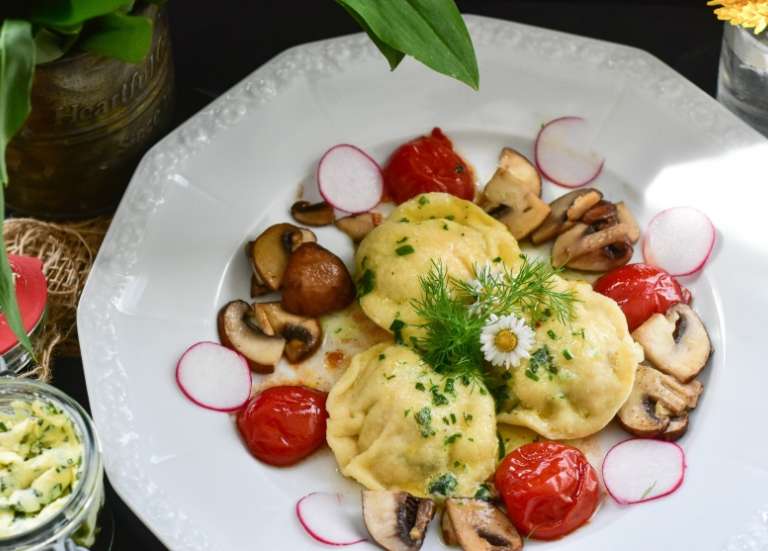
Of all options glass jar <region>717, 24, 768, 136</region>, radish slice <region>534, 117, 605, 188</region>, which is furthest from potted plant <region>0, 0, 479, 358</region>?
glass jar <region>717, 24, 768, 136</region>

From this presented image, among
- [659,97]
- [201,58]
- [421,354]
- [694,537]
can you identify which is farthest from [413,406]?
[201,58]

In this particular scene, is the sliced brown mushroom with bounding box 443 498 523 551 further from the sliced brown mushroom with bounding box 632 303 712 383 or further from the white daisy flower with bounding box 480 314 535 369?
the sliced brown mushroom with bounding box 632 303 712 383

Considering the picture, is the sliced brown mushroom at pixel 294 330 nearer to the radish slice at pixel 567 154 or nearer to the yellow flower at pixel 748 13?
the radish slice at pixel 567 154

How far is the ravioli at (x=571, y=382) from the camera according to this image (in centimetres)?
328

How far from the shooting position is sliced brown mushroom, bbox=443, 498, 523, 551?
3.04 metres

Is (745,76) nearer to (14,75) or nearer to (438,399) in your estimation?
(438,399)

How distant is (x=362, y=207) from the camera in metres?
3.75

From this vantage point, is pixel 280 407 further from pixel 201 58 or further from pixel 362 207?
pixel 201 58

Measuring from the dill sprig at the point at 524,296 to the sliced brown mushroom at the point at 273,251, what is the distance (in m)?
0.53

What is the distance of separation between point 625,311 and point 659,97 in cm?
76

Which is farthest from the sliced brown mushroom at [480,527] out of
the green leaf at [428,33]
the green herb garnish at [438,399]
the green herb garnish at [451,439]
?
the green leaf at [428,33]

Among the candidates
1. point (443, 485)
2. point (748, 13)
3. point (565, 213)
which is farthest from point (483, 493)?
point (748, 13)

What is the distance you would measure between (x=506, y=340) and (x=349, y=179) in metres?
0.81

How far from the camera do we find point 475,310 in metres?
3.35
